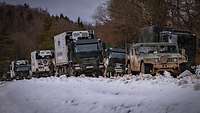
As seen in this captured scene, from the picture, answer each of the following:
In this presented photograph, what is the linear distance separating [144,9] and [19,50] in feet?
90.7

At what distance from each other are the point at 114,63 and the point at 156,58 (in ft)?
38.3

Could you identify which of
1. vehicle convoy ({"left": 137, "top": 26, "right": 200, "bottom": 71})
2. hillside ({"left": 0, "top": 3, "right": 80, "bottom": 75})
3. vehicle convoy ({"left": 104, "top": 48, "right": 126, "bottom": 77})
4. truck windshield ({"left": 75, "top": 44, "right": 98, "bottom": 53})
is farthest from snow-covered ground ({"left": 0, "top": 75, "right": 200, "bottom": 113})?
hillside ({"left": 0, "top": 3, "right": 80, "bottom": 75})

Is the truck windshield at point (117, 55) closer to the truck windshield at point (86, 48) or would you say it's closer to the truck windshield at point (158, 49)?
the truck windshield at point (86, 48)

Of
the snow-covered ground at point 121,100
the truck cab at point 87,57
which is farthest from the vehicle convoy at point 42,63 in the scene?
the snow-covered ground at point 121,100

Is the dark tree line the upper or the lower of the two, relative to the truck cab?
upper

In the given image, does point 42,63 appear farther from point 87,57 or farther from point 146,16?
point 87,57

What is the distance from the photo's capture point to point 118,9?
62500 mm

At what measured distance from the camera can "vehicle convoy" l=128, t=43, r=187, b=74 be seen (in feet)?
76.7

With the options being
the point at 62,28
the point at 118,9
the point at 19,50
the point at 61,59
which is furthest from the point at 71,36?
the point at 62,28

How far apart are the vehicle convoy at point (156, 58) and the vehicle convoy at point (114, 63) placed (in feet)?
24.0

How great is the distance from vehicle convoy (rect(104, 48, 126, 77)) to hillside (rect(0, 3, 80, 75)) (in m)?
8.47

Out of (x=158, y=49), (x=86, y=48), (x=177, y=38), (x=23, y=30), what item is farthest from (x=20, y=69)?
(x=158, y=49)

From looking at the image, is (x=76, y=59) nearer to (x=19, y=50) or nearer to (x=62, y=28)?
(x=19, y=50)

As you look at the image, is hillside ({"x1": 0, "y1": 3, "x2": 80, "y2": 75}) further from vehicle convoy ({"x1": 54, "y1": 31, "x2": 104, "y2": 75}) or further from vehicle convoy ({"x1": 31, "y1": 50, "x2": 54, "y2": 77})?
vehicle convoy ({"x1": 54, "y1": 31, "x2": 104, "y2": 75})
